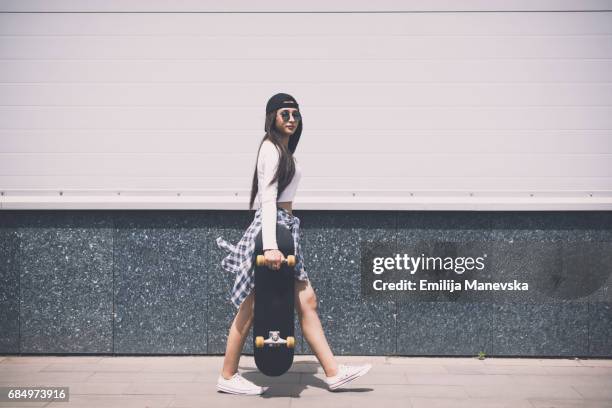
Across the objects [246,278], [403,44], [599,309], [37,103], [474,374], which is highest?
[403,44]

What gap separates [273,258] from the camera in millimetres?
4699

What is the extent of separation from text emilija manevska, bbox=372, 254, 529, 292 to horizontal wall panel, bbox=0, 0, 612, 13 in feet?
7.02

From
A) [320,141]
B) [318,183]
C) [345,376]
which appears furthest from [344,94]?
[345,376]

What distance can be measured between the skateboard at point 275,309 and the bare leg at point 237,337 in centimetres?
19

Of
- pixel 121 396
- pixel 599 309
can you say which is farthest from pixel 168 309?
pixel 599 309

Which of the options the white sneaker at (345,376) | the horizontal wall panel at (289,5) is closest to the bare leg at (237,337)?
the white sneaker at (345,376)

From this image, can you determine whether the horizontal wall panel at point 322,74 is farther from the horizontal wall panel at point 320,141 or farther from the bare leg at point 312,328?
the bare leg at point 312,328

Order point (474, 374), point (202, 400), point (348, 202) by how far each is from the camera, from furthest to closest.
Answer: point (348, 202), point (474, 374), point (202, 400)

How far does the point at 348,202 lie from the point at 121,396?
2.37 meters

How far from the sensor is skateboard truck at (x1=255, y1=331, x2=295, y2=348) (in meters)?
4.76

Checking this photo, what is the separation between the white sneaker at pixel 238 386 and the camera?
498 cm

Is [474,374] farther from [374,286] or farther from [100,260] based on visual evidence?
[100,260]

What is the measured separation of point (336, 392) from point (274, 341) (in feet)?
2.09

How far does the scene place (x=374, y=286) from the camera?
6.20 metres
